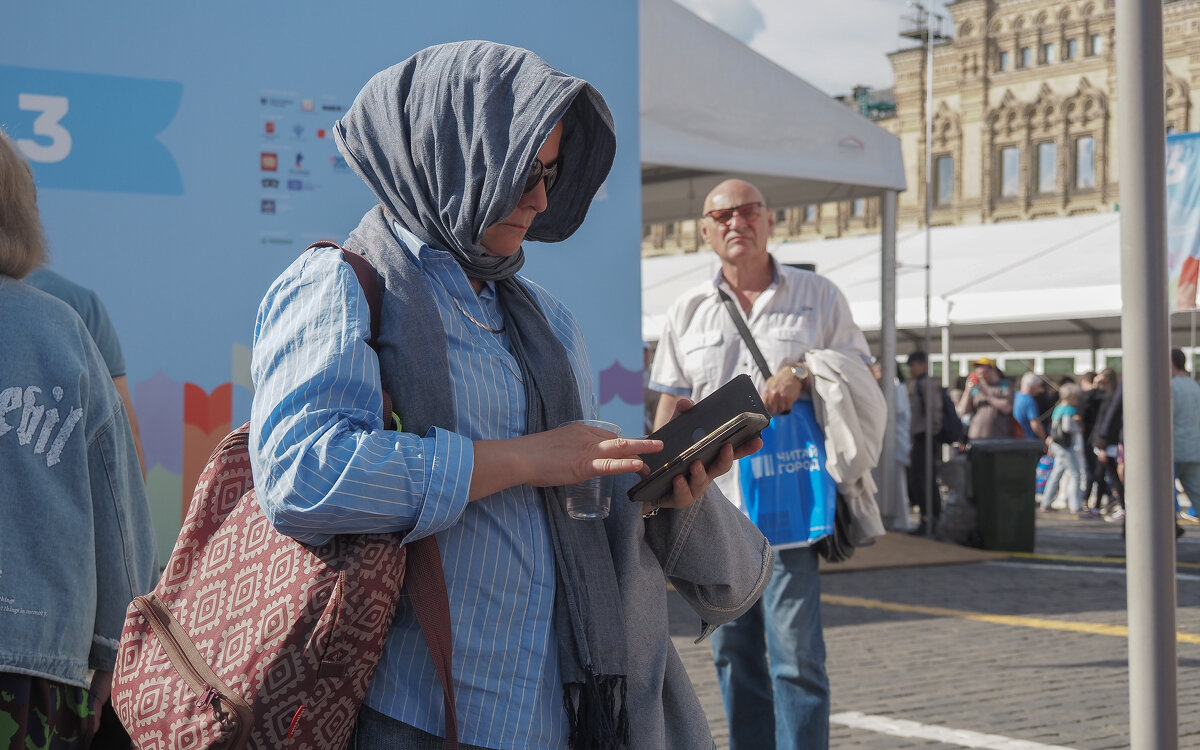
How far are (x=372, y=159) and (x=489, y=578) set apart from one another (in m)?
0.56

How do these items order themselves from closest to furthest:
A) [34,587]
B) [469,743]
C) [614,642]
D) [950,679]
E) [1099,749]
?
[469,743], [614,642], [34,587], [1099,749], [950,679]

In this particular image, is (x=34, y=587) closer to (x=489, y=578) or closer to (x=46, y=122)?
(x=489, y=578)

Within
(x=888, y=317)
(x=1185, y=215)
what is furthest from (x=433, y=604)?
(x=1185, y=215)

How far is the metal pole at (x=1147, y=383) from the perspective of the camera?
208 centimetres

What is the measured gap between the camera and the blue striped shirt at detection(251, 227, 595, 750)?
1.41m

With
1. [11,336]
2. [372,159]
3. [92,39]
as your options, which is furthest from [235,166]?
[372,159]

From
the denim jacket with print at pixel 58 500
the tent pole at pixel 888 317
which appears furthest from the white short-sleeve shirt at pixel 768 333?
the tent pole at pixel 888 317

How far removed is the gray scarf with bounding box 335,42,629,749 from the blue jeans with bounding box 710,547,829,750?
206 centimetres

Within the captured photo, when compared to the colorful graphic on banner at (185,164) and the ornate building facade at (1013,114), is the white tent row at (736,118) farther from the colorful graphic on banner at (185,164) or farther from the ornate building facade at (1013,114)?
the ornate building facade at (1013,114)

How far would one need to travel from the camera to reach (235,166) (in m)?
5.09

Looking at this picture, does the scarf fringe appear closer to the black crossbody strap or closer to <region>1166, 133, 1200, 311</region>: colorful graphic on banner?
the black crossbody strap

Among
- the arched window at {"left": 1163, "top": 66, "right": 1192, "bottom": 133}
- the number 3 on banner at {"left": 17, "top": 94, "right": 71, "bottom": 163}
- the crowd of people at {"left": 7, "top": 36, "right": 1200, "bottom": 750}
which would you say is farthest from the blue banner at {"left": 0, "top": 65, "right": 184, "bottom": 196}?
the arched window at {"left": 1163, "top": 66, "right": 1192, "bottom": 133}

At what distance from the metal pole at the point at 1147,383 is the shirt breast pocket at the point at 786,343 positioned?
1776mm

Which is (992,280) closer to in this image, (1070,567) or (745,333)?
(1070,567)
